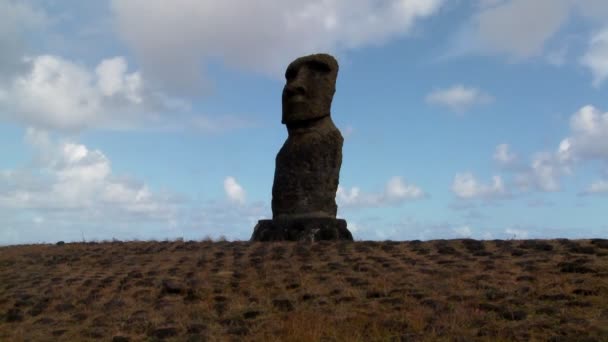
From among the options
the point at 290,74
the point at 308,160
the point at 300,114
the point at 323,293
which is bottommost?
the point at 323,293

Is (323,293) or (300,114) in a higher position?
(300,114)

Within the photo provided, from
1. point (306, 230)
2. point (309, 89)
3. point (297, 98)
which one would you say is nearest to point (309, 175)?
point (306, 230)

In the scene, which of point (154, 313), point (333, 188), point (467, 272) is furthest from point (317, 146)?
point (154, 313)

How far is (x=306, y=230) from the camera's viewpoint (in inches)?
684

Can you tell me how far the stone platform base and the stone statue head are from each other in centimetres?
272

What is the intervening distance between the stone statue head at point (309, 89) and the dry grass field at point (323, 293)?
372 cm

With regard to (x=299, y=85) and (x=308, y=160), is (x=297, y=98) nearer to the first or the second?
(x=299, y=85)

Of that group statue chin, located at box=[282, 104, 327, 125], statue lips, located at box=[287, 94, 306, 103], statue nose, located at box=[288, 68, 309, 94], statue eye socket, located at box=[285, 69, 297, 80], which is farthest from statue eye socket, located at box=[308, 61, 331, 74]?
statue chin, located at box=[282, 104, 327, 125]

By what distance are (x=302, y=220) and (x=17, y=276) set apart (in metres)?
6.52

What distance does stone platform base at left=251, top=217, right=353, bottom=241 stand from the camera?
17.4 meters

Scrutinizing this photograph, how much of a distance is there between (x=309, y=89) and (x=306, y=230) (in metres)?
3.74

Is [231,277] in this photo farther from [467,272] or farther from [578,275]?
[578,275]

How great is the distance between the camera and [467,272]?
1237 centimetres

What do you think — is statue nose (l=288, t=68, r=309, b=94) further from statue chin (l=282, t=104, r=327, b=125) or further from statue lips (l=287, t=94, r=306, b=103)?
statue chin (l=282, t=104, r=327, b=125)
